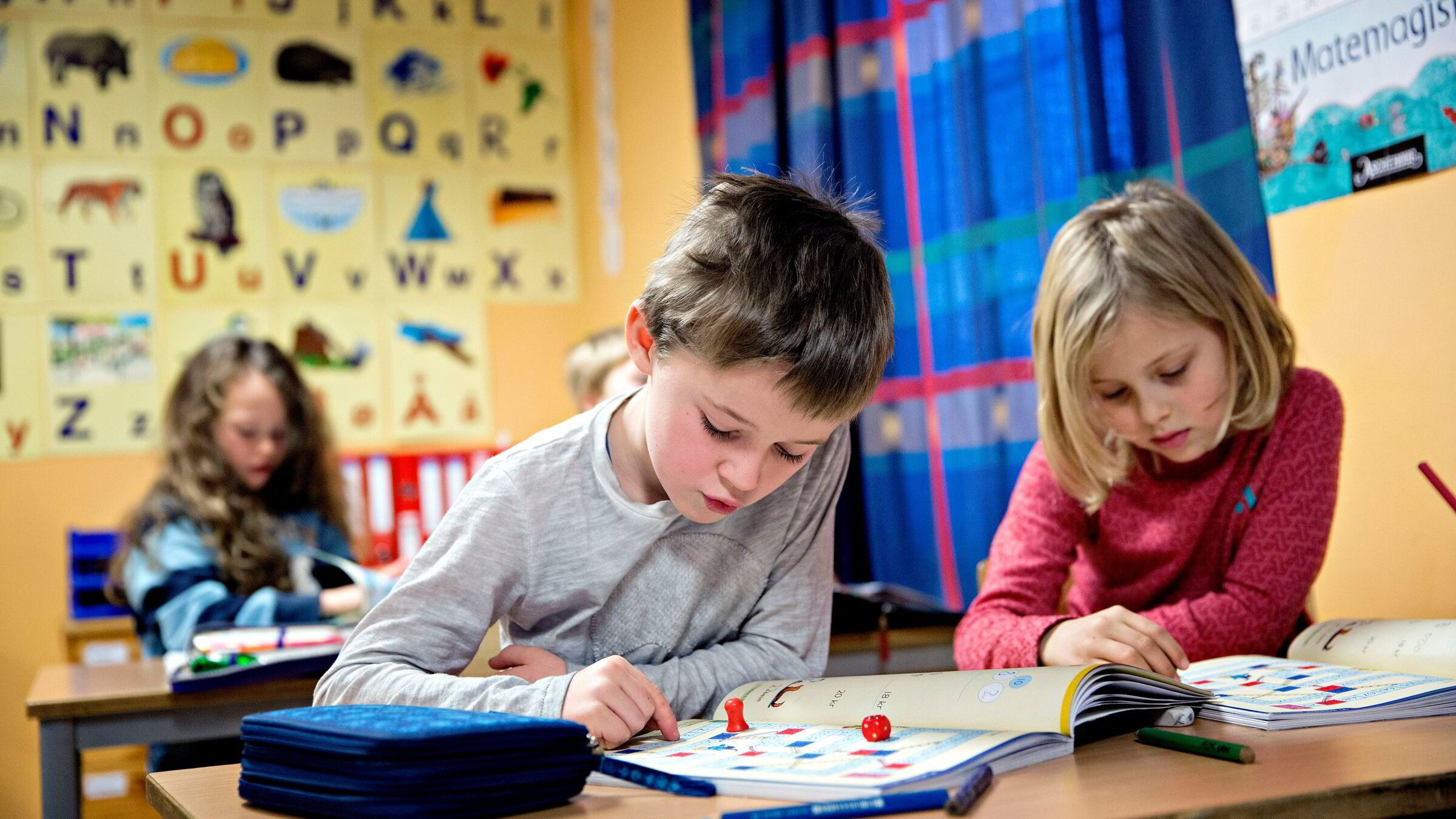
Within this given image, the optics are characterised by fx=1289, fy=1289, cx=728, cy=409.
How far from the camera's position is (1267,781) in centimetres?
74

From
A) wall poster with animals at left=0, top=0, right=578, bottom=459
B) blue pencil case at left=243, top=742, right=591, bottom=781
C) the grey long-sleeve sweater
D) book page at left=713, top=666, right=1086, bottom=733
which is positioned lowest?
book page at left=713, top=666, right=1086, bottom=733

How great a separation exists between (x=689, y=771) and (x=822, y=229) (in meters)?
0.49

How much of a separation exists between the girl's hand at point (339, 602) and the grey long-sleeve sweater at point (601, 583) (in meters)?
1.03

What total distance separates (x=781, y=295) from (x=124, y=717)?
1024 millimetres

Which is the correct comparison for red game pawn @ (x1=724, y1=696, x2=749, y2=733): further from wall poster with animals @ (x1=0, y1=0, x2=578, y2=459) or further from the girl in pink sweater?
wall poster with animals @ (x1=0, y1=0, x2=578, y2=459)

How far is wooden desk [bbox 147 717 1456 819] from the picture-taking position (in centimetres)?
70

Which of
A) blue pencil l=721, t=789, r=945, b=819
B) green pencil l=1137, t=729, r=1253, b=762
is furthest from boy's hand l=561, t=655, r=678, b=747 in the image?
green pencil l=1137, t=729, r=1253, b=762

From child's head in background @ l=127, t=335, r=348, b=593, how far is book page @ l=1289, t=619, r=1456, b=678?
1.81 m

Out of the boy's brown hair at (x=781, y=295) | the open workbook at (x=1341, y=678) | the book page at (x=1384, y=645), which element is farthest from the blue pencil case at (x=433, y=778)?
the book page at (x=1384, y=645)

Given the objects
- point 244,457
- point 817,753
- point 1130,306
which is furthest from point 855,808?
point 244,457

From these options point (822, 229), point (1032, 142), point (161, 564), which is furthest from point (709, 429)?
point (161, 564)

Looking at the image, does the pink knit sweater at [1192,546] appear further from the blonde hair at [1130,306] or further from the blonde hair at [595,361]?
the blonde hair at [595,361]

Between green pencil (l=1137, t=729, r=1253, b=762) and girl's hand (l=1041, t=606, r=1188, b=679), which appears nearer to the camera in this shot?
green pencil (l=1137, t=729, r=1253, b=762)

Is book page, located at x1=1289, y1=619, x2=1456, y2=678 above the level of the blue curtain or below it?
below
